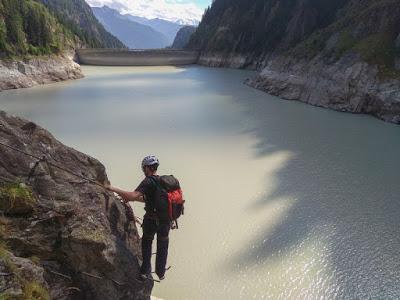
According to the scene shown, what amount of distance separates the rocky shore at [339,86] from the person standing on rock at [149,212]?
2451 cm

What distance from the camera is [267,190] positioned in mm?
14656

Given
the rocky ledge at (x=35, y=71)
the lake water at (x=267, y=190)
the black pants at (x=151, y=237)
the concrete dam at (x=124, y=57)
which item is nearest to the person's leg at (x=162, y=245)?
the black pants at (x=151, y=237)

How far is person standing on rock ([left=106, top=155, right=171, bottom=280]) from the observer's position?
668 cm

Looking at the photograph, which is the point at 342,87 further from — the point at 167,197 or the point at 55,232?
the point at 55,232

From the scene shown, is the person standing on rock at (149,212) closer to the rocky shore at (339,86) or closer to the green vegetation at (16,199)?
the green vegetation at (16,199)

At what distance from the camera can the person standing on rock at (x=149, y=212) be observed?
6.68m

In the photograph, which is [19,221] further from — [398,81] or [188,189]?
[398,81]

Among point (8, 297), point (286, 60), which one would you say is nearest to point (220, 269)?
point (8, 297)

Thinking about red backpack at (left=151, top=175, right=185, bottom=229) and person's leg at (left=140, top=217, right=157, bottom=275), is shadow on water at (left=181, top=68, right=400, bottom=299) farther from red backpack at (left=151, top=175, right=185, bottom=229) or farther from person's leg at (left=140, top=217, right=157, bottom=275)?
red backpack at (left=151, top=175, right=185, bottom=229)

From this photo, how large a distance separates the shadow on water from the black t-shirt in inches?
149

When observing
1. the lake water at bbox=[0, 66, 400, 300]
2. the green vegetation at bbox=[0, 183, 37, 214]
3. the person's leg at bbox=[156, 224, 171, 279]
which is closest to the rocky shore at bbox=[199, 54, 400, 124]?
the lake water at bbox=[0, 66, 400, 300]

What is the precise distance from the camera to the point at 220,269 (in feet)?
31.6

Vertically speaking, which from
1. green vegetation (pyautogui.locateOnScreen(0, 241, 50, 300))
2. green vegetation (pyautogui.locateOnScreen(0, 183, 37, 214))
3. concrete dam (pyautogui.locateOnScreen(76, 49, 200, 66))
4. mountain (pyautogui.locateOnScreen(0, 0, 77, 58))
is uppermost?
green vegetation (pyautogui.locateOnScreen(0, 183, 37, 214))

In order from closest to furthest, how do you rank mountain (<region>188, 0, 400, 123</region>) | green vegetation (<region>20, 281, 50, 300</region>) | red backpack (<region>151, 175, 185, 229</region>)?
green vegetation (<region>20, 281, 50, 300</region>)
red backpack (<region>151, 175, 185, 229</region>)
mountain (<region>188, 0, 400, 123</region>)
